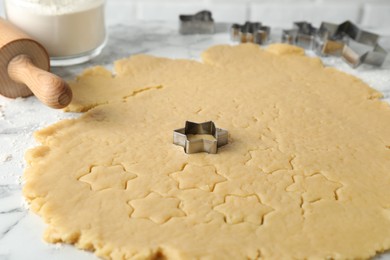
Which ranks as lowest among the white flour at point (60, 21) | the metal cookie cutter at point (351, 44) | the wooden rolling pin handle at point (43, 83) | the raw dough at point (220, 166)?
the raw dough at point (220, 166)

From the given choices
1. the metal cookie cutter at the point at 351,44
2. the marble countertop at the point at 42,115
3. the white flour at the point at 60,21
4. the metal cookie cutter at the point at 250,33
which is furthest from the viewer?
the metal cookie cutter at the point at 250,33

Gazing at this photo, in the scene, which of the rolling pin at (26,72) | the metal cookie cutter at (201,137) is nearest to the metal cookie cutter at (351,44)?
the metal cookie cutter at (201,137)

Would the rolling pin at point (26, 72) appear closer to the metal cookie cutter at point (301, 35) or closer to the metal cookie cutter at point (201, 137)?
the metal cookie cutter at point (201, 137)

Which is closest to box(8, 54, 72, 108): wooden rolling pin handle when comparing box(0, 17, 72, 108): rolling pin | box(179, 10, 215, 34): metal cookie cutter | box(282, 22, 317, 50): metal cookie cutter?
box(0, 17, 72, 108): rolling pin

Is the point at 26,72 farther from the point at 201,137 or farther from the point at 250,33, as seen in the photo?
the point at 250,33

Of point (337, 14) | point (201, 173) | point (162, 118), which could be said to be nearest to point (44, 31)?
point (162, 118)

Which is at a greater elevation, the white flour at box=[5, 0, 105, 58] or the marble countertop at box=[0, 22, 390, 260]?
the white flour at box=[5, 0, 105, 58]

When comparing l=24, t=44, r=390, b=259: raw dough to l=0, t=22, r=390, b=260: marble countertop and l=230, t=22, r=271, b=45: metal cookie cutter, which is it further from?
l=230, t=22, r=271, b=45: metal cookie cutter
